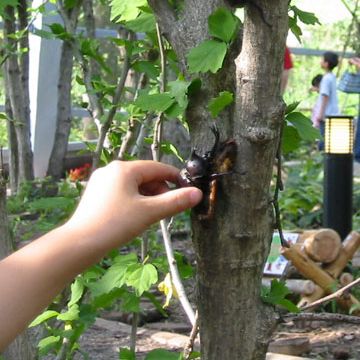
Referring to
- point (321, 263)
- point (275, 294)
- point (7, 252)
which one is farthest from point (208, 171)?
point (321, 263)

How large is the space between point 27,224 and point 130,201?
5689 millimetres

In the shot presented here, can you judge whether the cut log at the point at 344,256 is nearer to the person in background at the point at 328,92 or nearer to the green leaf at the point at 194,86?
the green leaf at the point at 194,86

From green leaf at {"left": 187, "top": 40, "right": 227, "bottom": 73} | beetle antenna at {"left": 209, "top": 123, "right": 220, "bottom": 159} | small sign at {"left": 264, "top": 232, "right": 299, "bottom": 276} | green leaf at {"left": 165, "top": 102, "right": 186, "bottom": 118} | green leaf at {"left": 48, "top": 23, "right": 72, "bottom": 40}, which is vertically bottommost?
small sign at {"left": 264, "top": 232, "right": 299, "bottom": 276}

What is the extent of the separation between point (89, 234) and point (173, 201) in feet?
0.64

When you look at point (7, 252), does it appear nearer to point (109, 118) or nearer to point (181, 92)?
point (109, 118)

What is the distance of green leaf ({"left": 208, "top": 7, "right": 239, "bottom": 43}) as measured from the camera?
155 cm

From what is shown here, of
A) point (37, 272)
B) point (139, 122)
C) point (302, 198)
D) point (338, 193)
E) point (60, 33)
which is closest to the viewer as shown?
point (37, 272)

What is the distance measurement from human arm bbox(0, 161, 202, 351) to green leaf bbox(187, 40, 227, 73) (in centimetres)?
19

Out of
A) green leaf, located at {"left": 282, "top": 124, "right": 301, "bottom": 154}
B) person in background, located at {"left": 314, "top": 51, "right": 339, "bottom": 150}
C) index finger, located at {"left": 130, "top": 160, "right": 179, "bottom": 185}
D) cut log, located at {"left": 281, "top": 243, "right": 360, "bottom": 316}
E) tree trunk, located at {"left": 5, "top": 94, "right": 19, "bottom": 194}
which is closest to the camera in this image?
index finger, located at {"left": 130, "top": 160, "right": 179, "bottom": 185}

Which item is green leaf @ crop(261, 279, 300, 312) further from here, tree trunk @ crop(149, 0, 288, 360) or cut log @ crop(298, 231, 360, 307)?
cut log @ crop(298, 231, 360, 307)

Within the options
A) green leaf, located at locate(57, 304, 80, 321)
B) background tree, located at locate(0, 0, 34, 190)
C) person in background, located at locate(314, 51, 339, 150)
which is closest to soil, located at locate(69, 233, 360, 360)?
green leaf, located at locate(57, 304, 80, 321)

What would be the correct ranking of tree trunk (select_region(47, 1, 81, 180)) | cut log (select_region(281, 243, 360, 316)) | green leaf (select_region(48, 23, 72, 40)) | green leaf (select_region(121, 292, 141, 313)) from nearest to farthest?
green leaf (select_region(121, 292, 141, 313)) < green leaf (select_region(48, 23, 72, 40)) < cut log (select_region(281, 243, 360, 316)) < tree trunk (select_region(47, 1, 81, 180))

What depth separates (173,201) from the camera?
4.45ft

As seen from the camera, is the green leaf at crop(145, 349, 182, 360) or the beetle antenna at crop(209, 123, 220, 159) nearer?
the beetle antenna at crop(209, 123, 220, 159)
